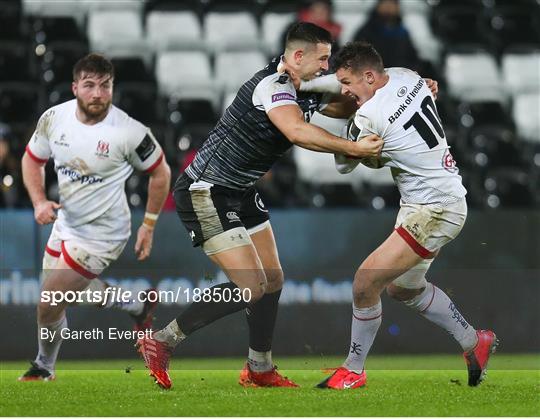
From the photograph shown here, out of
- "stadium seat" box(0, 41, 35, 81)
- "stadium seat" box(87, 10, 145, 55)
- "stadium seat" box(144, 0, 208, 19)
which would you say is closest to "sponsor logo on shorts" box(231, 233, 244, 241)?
"stadium seat" box(0, 41, 35, 81)

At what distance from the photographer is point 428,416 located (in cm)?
654

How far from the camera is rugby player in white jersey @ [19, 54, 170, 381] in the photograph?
8.75 m

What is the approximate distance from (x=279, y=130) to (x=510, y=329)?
373cm

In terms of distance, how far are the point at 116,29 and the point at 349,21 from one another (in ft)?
8.11

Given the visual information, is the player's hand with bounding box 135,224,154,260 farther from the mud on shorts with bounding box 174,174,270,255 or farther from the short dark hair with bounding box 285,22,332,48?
the short dark hair with bounding box 285,22,332,48

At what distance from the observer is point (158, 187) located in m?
8.91

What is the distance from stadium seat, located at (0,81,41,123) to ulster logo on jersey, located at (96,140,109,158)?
11.4 ft

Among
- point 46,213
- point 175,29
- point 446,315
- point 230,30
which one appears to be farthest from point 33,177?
point 230,30

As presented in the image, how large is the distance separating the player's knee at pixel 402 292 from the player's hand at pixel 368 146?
38.1 inches

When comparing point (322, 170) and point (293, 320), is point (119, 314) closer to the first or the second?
point (293, 320)

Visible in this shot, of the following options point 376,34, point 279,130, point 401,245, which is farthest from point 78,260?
point 376,34

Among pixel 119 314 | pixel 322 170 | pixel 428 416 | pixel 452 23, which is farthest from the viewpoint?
pixel 452 23

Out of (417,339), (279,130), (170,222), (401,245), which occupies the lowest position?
(417,339)

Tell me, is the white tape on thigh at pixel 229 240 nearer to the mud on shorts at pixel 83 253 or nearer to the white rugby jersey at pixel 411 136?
the white rugby jersey at pixel 411 136
